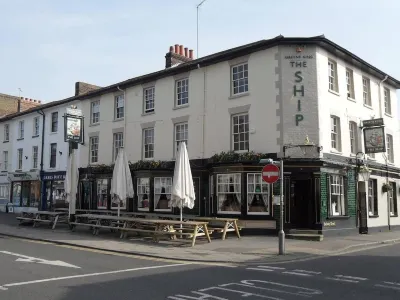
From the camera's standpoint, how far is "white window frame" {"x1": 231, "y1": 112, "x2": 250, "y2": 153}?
19.2 meters

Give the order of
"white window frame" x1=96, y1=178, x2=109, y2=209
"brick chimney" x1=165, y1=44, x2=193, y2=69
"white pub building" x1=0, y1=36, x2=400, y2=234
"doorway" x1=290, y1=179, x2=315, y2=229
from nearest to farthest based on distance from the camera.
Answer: "doorway" x1=290, y1=179, x2=315, y2=229 < "white pub building" x1=0, y1=36, x2=400, y2=234 < "brick chimney" x1=165, y1=44, x2=193, y2=69 < "white window frame" x1=96, y1=178, x2=109, y2=209

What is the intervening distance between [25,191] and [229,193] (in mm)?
21357

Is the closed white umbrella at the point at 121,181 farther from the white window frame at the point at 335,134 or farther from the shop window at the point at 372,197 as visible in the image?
the shop window at the point at 372,197

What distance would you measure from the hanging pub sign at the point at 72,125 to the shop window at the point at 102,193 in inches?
258

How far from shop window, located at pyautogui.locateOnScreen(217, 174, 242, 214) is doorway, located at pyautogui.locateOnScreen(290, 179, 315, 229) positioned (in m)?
2.39

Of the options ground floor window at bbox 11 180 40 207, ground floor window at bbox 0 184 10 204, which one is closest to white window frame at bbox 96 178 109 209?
ground floor window at bbox 11 180 40 207

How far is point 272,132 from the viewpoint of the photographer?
18.2 m

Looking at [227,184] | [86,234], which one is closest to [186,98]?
[227,184]

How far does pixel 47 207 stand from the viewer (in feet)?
102

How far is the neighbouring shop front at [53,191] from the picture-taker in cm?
2972

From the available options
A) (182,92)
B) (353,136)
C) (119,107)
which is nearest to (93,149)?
(119,107)

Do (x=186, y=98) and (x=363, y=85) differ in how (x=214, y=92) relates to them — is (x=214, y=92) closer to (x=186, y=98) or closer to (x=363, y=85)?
(x=186, y=98)

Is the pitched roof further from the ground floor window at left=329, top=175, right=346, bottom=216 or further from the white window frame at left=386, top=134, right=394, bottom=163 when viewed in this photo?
the ground floor window at left=329, top=175, right=346, bottom=216

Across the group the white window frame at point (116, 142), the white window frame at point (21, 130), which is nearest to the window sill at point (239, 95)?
the white window frame at point (116, 142)
